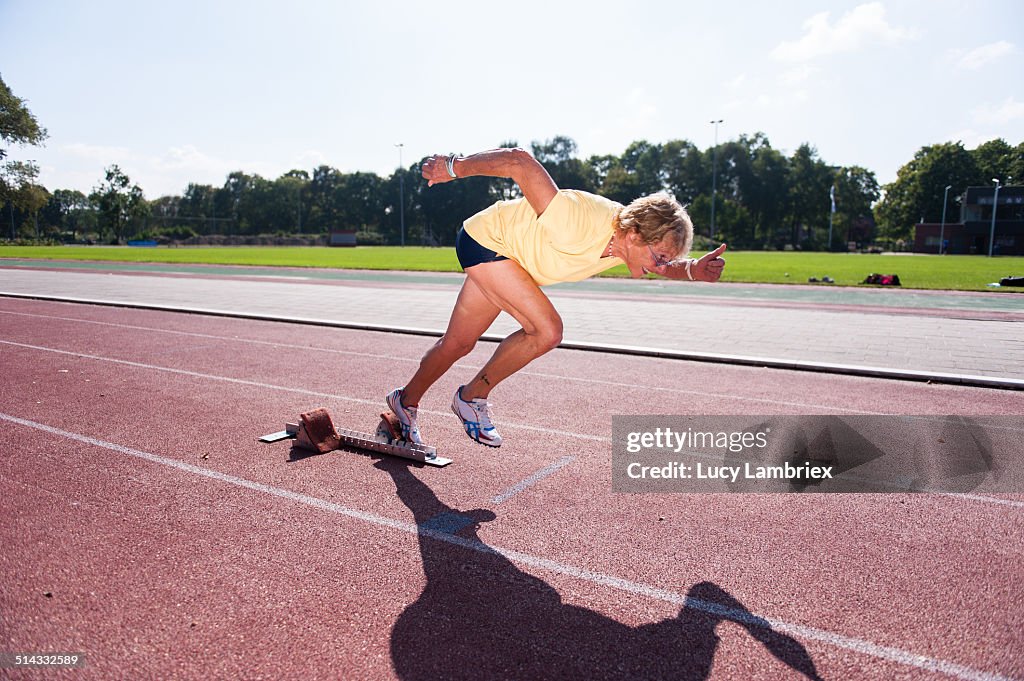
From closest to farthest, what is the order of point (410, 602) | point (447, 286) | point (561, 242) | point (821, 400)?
point (410, 602), point (561, 242), point (821, 400), point (447, 286)

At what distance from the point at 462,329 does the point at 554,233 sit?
99cm

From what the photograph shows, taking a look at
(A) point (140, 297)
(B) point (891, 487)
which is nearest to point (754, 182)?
(A) point (140, 297)

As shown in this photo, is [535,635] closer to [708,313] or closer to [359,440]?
[359,440]

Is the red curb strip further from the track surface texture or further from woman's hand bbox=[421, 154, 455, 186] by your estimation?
woman's hand bbox=[421, 154, 455, 186]

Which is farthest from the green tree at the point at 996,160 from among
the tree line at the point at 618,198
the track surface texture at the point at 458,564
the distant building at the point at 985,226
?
the track surface texture at the point at 458,564

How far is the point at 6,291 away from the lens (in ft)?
58.6

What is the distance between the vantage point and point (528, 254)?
4.10 m

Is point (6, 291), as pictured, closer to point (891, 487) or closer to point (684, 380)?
point (684, 380)

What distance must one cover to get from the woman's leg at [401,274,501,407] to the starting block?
0.48 metres

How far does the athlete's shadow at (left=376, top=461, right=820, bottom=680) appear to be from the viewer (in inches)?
98.3

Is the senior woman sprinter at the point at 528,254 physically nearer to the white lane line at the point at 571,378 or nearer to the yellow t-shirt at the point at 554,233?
the yellow t-shirt at the point at 554,233

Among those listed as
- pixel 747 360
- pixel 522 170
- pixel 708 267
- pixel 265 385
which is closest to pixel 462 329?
pixel 522 170

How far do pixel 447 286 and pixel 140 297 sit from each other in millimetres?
7706

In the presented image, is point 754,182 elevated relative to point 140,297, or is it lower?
elevated
